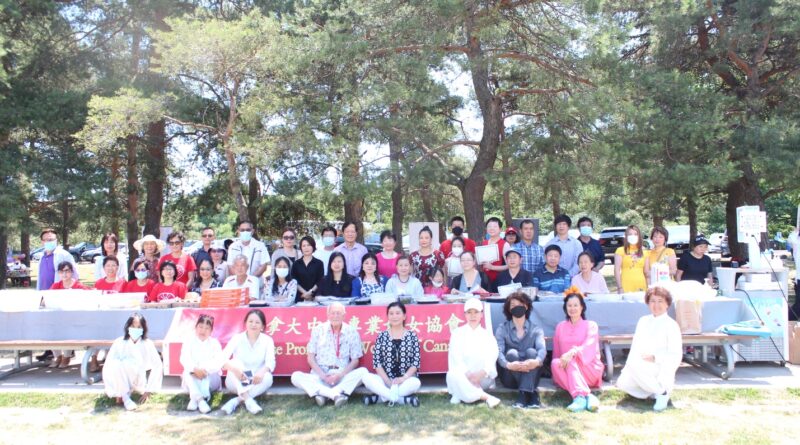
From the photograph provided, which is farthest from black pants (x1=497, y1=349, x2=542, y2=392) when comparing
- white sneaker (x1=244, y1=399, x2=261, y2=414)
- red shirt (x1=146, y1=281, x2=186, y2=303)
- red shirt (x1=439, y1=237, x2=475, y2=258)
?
red shirt (x1=146, y1=281, x2=186, y2=303)

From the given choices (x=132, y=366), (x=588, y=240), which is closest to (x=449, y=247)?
(x=588, y=240)

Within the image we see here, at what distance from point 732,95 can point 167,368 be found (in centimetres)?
1251

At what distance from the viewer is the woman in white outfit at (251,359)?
5.31m

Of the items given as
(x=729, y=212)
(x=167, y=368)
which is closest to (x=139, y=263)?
(x=167, y=368)

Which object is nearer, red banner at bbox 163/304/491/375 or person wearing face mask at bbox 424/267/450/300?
red banner at bbox 163/304/491/375

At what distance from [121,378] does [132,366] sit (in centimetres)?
Answer: 15

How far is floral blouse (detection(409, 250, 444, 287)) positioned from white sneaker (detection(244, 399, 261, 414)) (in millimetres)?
2638

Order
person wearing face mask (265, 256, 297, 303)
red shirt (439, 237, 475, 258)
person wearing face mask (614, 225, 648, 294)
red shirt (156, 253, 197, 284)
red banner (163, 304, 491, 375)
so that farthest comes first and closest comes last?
red shirt (439, 237, 475, 258), red shirt (156, 253, 197, 284), person wearing face mask (614, 225, 648, 294), person wearing face mask (265, 256, 297, 303), red banner (163, 304, 491, 375)

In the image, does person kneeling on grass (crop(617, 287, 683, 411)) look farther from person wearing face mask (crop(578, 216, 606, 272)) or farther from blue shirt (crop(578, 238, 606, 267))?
person wearing face mask (crop(578, 216, 606, 272))

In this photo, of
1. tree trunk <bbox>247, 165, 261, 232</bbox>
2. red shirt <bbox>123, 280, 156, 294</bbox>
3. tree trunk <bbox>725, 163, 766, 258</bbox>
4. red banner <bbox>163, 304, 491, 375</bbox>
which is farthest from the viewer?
tree trunk <bbox>247, 165, 261, 232</bbox>

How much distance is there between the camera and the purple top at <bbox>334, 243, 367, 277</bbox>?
289 inches

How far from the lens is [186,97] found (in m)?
14.3

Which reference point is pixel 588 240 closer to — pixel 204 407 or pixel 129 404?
pixel 204 407

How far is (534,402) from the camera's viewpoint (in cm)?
517
